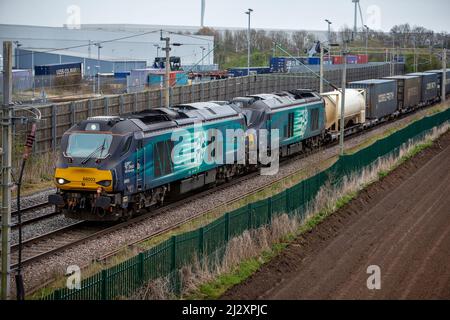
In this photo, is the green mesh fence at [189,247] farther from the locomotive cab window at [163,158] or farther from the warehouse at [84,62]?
the warehouse at [84,62]

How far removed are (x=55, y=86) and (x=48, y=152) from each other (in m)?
33.2

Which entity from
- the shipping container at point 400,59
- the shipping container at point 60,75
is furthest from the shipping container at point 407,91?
the shipping container at point 400,59

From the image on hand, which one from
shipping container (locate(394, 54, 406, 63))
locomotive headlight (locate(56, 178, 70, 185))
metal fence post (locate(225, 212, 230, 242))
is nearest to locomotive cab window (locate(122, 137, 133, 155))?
locomotive headlight (locate(56, 178, 70, 185))

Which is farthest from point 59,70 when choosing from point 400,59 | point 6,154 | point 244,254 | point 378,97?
point 400,59

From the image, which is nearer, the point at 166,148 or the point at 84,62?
the point at 166,148

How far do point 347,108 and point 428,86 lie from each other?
92.0ft

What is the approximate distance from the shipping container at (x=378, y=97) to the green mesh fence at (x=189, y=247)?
89.9 feet

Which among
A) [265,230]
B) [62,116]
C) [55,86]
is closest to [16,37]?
[55,86]

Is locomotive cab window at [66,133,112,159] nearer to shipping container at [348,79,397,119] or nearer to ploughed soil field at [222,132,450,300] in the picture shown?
ploughed soil field at [222,132,450,300]

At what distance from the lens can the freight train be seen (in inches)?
950

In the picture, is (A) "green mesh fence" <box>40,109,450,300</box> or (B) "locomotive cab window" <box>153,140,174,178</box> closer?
(A) "green mesh fence" <box>40,109,450,300</box>

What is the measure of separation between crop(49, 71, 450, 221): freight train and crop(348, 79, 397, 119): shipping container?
12268 mm

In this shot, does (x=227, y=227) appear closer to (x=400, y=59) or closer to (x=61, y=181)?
(x=61, y=181)

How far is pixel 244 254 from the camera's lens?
63.7ft
